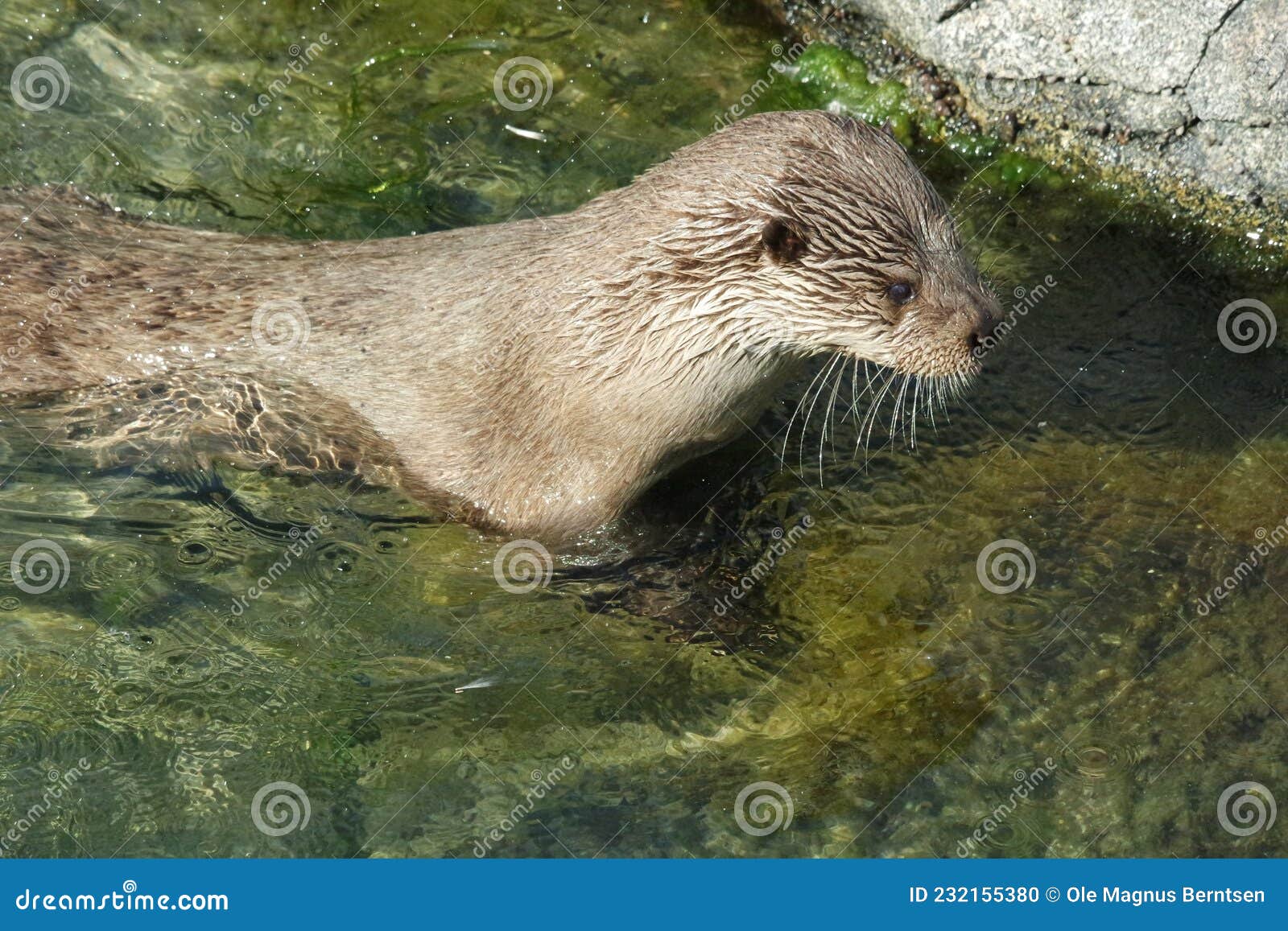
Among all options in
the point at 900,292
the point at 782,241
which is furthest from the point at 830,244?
the point at 900,292

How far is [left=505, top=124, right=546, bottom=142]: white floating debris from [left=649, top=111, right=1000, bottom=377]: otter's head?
2.25 m

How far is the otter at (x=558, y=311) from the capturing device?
160 inches

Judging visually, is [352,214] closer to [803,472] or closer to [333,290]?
[333,290]

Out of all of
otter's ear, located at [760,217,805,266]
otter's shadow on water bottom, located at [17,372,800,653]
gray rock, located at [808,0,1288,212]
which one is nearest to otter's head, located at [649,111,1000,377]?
otter's ear, located at [760,217,805,266]

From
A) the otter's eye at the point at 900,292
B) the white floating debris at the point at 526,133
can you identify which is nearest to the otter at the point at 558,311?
the otter's eye at the point at 900,292

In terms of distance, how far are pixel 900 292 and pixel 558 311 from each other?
1027mm

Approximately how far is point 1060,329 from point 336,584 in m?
3.00

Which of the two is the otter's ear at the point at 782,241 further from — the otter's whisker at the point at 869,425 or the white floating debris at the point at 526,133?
the white floating debris at the point at 526,133

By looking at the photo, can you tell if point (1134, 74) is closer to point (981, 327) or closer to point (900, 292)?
point (981, 327)

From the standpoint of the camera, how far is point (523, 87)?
21.3ft

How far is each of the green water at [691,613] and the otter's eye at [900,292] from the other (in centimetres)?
111

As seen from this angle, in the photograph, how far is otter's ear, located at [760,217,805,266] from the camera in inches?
157

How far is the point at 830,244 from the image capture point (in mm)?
4039

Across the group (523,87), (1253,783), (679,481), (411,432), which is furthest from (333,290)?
(1253,783)
